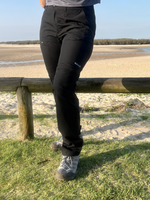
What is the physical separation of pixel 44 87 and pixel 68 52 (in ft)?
2.82

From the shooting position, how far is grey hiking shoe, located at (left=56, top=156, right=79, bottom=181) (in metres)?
1.78

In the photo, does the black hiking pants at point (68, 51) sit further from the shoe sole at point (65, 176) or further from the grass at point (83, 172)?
the grass at point (83, 172)

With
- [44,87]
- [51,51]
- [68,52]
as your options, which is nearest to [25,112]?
[44,87]

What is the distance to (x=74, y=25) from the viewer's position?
5.47ft

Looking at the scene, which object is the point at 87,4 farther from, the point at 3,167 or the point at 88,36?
the point at 3,167

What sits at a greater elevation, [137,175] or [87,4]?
[87,4]

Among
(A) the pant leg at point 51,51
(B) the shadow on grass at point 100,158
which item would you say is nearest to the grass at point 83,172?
(B) the shadow on grass at point 100,158

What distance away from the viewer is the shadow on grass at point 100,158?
6.34 ft

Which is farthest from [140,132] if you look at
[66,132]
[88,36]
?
[88,36]

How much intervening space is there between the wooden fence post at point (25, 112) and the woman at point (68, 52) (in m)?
0.78

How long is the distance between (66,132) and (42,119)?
5.96 feet

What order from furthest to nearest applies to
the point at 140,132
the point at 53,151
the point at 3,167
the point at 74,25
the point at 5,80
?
the point at 140,132 → the point at 5,80 → the point at 53,151 → the point at 3,167 → the point at 74,25

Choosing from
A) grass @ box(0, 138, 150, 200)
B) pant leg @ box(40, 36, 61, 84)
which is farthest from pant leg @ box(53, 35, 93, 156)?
grass @ box(0, 138, 150, 200)

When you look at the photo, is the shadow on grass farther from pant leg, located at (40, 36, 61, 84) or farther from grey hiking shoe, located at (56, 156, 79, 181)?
pant leg, located at (40, 36, 61, 84)
